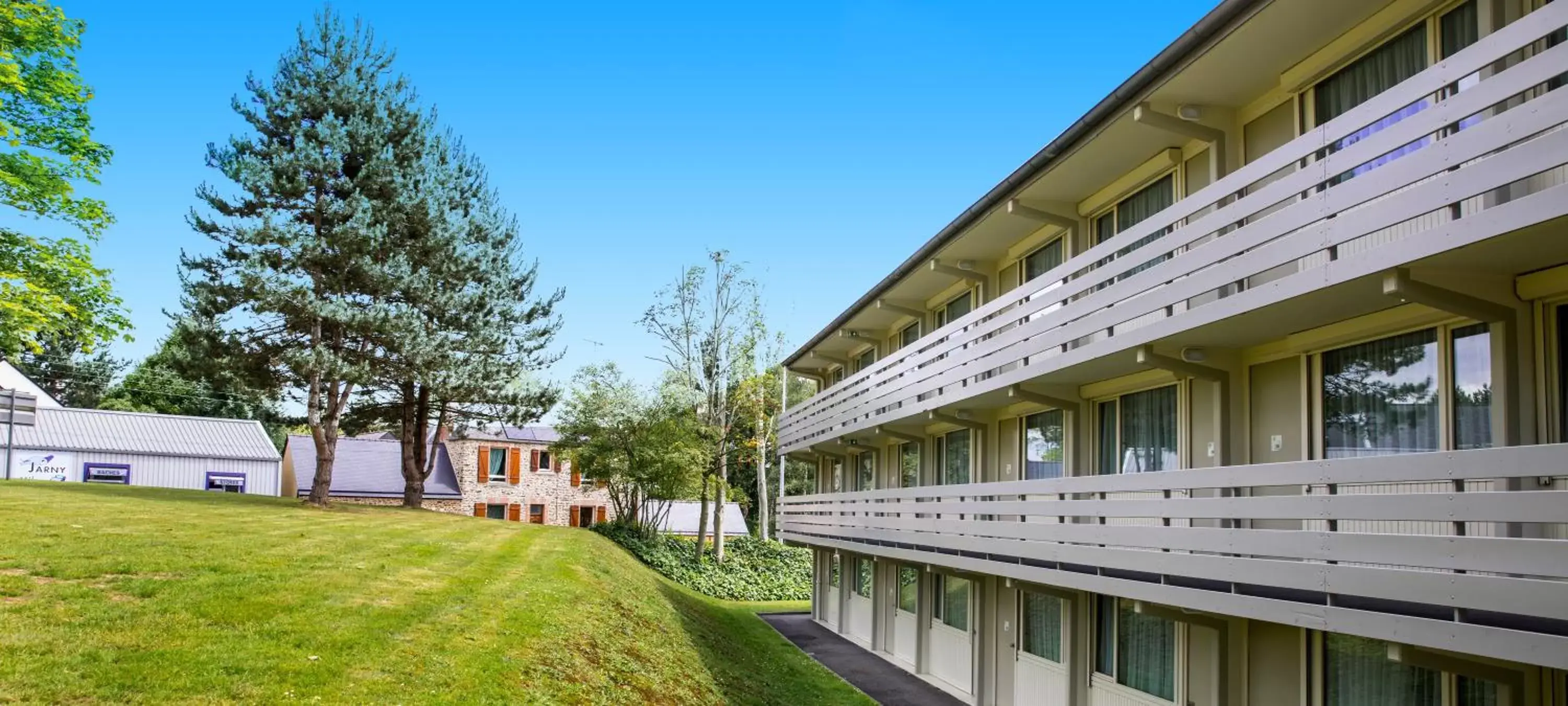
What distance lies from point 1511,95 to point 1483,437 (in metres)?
2.67

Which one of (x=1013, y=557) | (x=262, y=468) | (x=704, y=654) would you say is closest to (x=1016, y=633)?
(x=1013, y=557)

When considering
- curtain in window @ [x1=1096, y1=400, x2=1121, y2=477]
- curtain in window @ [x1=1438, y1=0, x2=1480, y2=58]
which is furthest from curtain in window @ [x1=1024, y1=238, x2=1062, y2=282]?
curtain in window @ [x1=1438, y1=0, x2=1480, y2=58]

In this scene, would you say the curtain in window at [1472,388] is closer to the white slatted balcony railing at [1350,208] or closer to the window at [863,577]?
the white slatted balcony railing at [1350,208]

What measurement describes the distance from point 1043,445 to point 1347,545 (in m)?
8.45

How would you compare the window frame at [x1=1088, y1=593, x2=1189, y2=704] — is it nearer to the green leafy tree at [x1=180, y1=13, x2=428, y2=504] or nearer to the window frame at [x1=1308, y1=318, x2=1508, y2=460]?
the window frame at [x1=1308, y1=318, x2=1508, y2=460]

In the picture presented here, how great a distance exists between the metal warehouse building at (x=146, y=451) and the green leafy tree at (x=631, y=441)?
16.4 metres

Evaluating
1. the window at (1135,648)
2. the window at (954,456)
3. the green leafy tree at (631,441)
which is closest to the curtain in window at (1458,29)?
the window at (1135,648)

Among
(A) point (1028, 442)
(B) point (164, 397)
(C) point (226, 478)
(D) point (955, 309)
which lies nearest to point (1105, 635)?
(A) point (1028, 442)

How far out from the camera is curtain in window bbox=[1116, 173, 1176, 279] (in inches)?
495

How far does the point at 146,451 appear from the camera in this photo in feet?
163

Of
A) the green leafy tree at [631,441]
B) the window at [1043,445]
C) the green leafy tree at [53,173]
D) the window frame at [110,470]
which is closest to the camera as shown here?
the window at [1043,445]

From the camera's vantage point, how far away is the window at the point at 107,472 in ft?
158

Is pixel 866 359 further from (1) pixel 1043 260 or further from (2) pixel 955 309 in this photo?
(1) pixel 1043 260

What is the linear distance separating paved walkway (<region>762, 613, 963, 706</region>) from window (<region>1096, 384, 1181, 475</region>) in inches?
272
